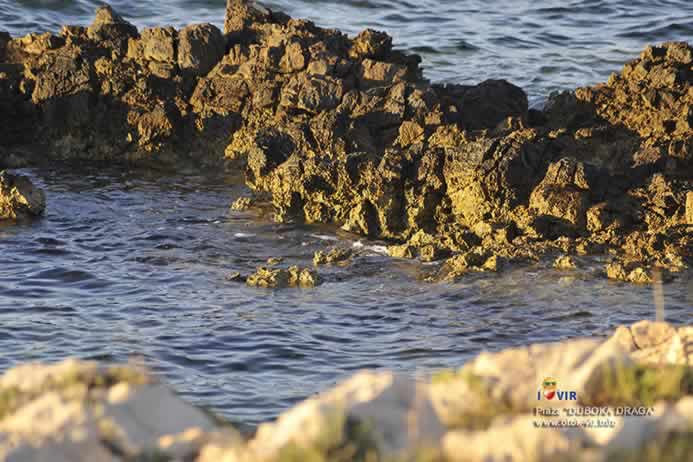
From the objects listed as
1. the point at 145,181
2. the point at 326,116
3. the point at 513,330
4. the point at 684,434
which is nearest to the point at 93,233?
the point at 145,181

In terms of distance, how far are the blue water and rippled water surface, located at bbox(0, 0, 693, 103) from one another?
859cm

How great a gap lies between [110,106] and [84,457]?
49.2ft

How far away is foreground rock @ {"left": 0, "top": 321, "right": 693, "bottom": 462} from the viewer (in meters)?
6.11

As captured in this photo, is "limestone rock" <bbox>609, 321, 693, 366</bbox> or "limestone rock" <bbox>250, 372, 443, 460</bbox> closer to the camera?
"limestone rock" <bbox>250, 372, 443, 460</bbox>

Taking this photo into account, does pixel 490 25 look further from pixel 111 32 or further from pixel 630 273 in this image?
pixel 630 273

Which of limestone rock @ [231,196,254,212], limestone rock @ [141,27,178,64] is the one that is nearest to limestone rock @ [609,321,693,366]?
limestone rock @ [231,196,254,212]

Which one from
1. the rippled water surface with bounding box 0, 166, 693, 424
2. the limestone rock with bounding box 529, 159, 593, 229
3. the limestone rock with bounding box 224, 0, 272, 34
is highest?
the limestone rock with bounding box 224, 0, 272, 34

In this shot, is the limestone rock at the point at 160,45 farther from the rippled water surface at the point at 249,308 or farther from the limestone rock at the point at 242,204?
the rippled water surface at the point at 249,308

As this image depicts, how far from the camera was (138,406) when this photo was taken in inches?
269

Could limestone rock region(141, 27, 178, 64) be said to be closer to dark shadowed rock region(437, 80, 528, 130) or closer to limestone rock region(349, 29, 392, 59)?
limestone rock region(349, 29, 392, 59)

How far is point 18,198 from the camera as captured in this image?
Answer: 17.4 meters

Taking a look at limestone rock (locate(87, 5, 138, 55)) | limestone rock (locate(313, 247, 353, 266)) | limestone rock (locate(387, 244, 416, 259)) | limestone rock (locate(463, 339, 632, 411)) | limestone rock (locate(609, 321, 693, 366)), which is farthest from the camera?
limestone rock (locate(87, 5, 138, 55))

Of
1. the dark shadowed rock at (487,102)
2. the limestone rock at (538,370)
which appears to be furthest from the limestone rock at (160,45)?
the limestone rock at (538,370)

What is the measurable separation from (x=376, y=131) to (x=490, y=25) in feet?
42.1
